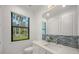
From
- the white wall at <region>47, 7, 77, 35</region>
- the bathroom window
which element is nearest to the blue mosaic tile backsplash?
the white wall at <region>47, 7, 77, 35</region>

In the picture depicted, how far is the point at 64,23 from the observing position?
5.77ft

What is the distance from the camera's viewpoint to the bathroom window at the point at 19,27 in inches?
64.1

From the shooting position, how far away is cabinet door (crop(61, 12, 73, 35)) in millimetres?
1611

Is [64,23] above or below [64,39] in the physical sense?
above

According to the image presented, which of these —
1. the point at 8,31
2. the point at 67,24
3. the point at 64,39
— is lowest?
the point at 64,39

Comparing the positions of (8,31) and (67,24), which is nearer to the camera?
(8,31)

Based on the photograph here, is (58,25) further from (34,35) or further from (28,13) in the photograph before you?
(28,13)

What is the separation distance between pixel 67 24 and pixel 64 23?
9 centimetres

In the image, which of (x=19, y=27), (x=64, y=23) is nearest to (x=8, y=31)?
(x=19, y=27)

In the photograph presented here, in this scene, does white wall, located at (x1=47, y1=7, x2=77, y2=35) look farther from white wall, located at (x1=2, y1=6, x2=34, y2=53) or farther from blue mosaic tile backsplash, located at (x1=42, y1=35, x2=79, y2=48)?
white wall, located at (x1=2, y1=6, x2=34, y2=53)

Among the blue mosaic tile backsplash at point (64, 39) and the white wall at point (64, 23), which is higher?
the white wall at point (64, 23)

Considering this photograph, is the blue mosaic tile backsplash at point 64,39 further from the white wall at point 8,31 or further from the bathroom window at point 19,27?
the white wall at point 8,31

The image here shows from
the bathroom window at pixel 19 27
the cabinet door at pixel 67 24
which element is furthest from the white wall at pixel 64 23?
the bathroom window at pixel 19 27

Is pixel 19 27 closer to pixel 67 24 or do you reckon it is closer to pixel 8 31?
pixel 8 31
